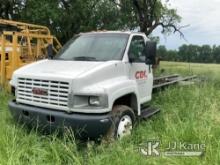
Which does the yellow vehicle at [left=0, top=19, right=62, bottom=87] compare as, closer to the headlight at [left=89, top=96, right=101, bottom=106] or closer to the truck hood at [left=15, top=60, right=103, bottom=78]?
the truck hood at [left=15, top=60, right=103, bottom=78]

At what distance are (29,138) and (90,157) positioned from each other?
115 cm

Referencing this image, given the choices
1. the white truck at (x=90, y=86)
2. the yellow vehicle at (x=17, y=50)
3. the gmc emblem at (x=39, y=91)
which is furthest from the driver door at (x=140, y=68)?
the yellow vehicle at (x=17, y=50)

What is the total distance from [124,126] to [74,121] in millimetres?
1057

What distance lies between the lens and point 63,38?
24.0 metres

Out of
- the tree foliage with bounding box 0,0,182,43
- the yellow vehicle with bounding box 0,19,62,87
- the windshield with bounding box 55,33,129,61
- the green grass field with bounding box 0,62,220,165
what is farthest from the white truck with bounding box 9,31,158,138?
the tree foliage with bounding box 0,0,182,43

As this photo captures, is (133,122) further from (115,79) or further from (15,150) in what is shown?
(15,150)

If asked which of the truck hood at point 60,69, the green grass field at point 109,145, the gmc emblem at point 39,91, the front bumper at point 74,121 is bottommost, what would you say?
the green grass field at point 109,145

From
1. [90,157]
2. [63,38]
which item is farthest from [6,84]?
[63,38]

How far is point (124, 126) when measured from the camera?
19.4ft

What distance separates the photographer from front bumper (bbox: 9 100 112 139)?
5238 mm

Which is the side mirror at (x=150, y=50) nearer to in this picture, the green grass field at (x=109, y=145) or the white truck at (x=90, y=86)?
the white truck at (x=90, y=86)

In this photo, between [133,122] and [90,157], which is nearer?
[90,157]

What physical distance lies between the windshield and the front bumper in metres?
1.40

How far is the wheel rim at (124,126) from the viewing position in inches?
227
